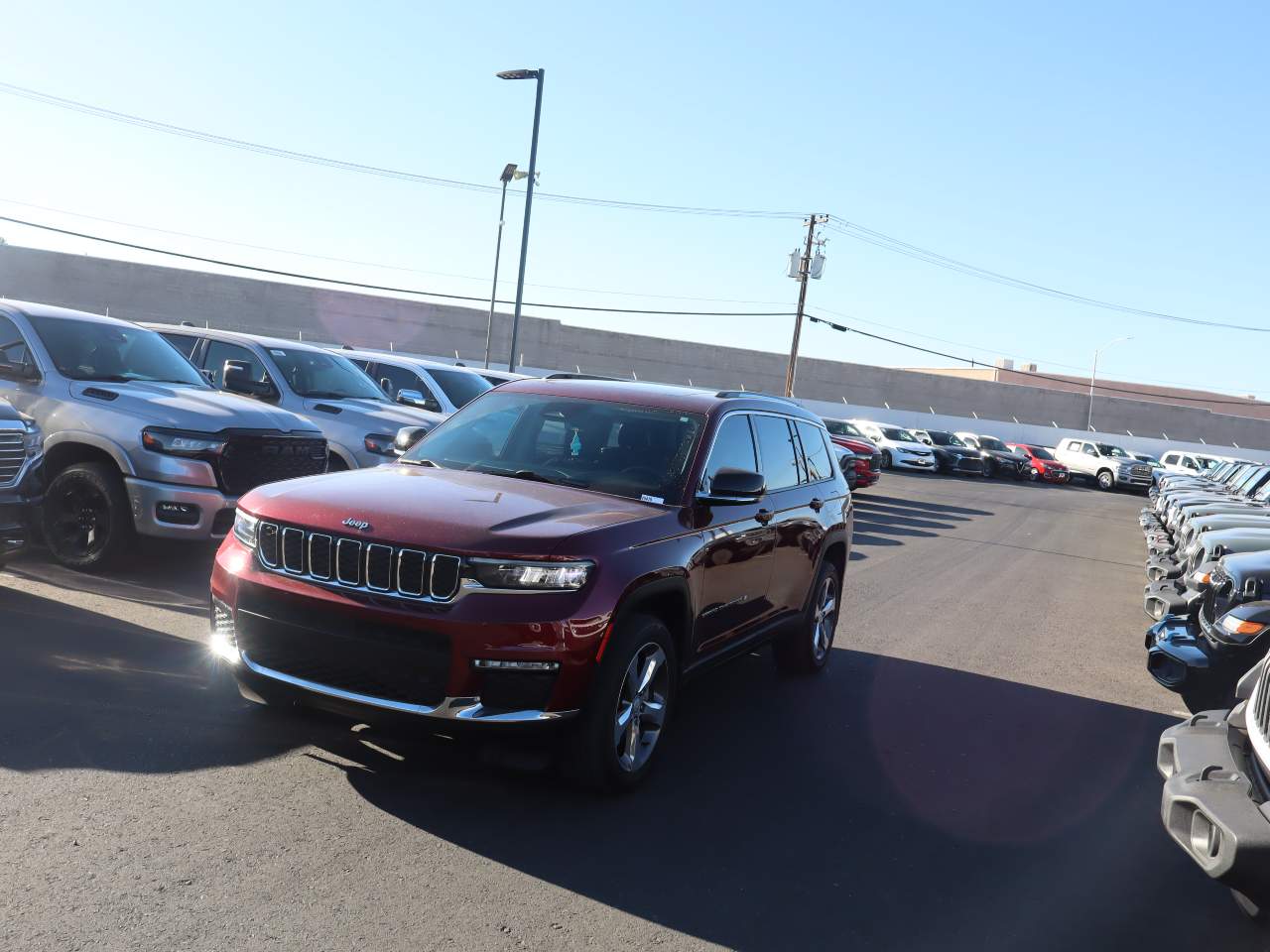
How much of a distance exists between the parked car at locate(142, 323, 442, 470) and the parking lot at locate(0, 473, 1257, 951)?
385 cm

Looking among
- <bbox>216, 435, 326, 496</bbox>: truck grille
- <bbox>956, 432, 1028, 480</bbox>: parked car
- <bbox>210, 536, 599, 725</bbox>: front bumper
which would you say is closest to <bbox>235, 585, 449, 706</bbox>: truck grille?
A: <bbox>210, 536, 599, 725</bbox>: front bumper

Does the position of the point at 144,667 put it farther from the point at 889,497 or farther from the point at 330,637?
the point at 889,497

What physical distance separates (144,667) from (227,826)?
6.97ft

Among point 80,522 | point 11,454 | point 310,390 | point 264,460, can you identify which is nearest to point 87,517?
point 80,522

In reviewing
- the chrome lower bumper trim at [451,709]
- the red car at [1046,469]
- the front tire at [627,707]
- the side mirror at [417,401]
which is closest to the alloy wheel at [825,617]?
the front tire at [627,707]

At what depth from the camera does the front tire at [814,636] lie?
716cm

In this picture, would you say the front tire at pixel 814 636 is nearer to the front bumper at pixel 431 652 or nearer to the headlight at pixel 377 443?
the front bumper at pixel 431 652

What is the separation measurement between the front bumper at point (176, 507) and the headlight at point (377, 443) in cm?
300

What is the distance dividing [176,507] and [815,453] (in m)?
4.65

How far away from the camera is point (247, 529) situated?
4844 millimetres

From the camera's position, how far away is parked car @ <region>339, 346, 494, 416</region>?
14.5 metres

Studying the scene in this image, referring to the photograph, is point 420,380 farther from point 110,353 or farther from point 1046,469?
point 1046,469

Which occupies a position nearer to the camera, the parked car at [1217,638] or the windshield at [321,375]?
the parked car at [1217,638]

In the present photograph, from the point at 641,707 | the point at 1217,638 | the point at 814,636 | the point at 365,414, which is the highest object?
the point at 365,414
